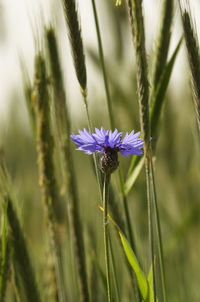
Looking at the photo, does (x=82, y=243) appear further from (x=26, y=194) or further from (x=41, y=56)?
(x=26, y=194)

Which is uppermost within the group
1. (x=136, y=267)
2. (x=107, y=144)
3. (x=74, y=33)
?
(x=74, y=33)

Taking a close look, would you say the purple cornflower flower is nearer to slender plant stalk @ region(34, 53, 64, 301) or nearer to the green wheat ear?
the green wheat ear

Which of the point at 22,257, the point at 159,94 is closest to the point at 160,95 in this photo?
the point at 159,94

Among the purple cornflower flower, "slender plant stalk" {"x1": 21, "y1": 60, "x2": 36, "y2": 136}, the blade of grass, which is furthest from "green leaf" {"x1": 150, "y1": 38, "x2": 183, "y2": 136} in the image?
"slender plant stalk" {"x1": 21, "y1": 60, "x2": 36, "y2": 136}

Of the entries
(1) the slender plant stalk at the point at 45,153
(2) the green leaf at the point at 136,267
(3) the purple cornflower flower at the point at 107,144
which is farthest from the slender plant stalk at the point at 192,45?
(1) the slender plant stalk at the point at 45,153

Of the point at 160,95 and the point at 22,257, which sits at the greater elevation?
the point at 160,95

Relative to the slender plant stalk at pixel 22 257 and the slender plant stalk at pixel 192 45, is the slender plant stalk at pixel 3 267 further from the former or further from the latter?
the slender plant stalk at pixel 192 45

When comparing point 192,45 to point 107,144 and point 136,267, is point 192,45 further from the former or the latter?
point 136,267
